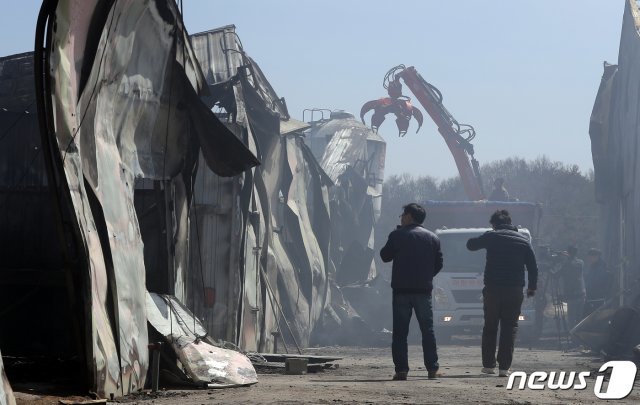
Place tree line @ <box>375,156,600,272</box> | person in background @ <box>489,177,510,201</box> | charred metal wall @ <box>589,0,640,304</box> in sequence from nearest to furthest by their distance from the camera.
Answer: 1. charred metal wall @ <box>589,0,640,304</box>
2. person in background @ <box>489,177,510,201</box>
3. tree line @ <box>375,156,600,272</box>

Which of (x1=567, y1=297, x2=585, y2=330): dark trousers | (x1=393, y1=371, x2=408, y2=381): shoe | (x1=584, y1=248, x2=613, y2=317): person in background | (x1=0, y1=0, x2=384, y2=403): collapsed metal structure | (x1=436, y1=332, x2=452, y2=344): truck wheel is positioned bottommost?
(x1=436, y1=332, x2=452, y2=344): truck wheel

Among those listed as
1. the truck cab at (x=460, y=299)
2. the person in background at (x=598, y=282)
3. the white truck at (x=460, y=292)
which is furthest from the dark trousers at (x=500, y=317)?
the truck cab at (x=460, y=299)

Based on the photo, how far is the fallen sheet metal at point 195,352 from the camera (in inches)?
403

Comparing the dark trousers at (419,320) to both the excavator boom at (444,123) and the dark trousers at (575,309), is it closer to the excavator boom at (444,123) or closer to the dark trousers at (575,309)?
the dark trousers at (575,309)

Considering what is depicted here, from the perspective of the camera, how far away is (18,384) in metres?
9.30

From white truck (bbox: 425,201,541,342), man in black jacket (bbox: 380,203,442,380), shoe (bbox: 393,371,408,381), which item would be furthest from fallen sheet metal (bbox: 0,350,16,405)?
white truck (bbox: 425,201,541,342)

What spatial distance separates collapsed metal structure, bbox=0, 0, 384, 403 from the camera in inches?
342

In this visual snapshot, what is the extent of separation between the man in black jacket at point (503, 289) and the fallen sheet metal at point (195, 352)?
322cm

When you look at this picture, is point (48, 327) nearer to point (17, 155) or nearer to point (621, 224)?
point (17, 155)

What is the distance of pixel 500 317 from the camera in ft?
42.7

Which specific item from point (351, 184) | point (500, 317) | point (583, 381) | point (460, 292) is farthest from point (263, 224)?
point (351, 184)

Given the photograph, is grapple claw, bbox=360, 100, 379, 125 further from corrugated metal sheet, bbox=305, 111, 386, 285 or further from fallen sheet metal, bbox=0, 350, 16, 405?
fallen sheet metal, bbox=0, 350, 16, 405

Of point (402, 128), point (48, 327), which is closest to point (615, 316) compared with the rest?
point (48, 327)

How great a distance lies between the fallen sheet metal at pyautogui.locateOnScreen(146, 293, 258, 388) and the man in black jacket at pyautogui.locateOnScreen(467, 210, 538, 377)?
3218mm
